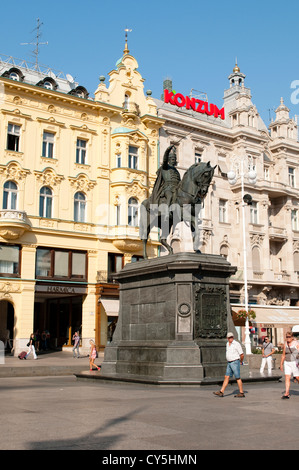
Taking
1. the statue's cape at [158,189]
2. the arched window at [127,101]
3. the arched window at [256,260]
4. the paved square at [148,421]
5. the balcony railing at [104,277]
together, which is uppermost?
the arched window at [127,101]

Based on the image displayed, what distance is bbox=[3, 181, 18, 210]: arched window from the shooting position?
3553 centimetres

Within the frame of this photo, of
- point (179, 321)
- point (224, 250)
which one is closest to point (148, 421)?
point (179, 321)

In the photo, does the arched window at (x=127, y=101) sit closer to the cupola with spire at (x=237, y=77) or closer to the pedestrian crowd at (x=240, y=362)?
the cupola with spire at (x=237, y=77)

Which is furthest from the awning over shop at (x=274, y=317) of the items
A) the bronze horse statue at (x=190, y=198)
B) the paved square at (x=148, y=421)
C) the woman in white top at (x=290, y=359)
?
the paved square at (x=148, y=421)

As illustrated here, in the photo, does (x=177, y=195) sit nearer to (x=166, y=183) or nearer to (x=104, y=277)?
(x=166, y=183)

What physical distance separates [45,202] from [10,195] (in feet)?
8.62

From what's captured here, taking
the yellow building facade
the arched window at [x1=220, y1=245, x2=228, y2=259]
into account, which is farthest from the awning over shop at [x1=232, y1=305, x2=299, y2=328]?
the yellow building facade

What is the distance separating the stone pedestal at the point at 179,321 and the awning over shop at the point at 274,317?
19.6m

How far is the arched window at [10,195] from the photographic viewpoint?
35531mm

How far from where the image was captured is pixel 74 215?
128ft

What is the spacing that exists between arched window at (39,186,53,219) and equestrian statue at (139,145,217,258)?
20.4 meters

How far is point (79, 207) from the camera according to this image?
39250 mm
